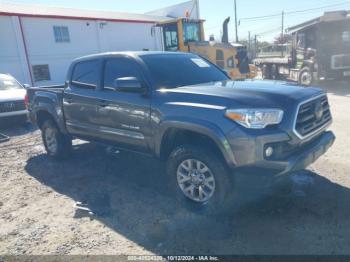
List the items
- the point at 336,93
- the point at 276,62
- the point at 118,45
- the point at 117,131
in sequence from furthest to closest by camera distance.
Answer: the point at 118,45 < the point at 276,62 < the point at 336,93 < the point at 117,131

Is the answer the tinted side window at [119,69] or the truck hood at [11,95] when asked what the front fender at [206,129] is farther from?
the truck hood at [11,95]

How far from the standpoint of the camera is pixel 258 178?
10.9 ft

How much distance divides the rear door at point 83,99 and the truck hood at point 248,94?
1556 mm

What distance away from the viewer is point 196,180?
3846 mm

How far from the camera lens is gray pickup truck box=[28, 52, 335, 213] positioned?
330cm

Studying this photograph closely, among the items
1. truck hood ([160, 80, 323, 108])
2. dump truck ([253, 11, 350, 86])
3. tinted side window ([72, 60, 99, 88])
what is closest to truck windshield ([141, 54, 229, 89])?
truck hood ([160, 80, 323, 108])

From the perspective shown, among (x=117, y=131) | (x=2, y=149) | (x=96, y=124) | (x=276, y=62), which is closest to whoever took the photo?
(x=117, y=131)

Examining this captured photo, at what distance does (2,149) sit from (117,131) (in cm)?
457

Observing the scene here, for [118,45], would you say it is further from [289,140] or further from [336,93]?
[289,140]

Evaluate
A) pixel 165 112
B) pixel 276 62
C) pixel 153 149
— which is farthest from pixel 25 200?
pixel 276 62

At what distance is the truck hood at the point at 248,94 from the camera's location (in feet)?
11.1

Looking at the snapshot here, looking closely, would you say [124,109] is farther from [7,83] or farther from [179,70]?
[7,83]

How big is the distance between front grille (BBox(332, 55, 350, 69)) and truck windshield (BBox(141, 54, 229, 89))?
34.8 ft

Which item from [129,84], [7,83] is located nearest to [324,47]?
[129,84]
